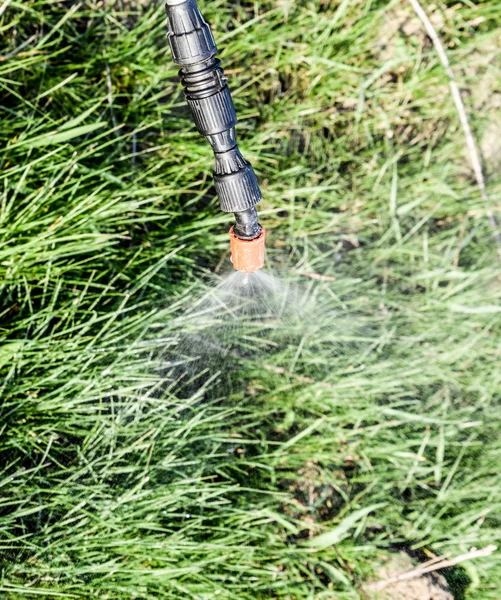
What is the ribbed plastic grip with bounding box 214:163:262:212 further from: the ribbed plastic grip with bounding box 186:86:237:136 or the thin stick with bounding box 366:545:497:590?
the thin stick with bounding box 366:545:497:590

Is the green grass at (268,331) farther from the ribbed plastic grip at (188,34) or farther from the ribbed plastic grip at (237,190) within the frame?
the ribbed plastic grip at (188,34)

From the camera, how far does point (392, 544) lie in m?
2.01

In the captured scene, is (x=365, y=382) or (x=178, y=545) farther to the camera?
(x=365, y=382)

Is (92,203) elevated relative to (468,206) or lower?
elevated

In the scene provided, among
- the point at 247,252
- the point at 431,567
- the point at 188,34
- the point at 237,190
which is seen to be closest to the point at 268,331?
the point at 247,252

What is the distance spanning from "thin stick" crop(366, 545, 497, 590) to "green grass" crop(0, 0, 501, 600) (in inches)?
1.7

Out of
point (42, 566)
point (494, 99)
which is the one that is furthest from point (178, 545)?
point (494, 99)

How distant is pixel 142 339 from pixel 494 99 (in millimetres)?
1750

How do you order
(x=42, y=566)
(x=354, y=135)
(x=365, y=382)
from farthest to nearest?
1. (x=354, y=135)
2. (x=365, y=382)
3. (x=42, y=566)

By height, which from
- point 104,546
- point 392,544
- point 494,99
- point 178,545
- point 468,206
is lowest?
point 392,544

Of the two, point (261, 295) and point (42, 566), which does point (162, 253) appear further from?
point (42, 566)

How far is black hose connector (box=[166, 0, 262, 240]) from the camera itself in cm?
124

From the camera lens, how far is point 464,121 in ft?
7.73

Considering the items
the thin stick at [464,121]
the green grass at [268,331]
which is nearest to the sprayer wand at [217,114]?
the green grass at [268,331]
